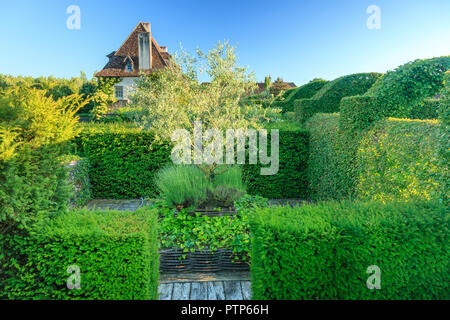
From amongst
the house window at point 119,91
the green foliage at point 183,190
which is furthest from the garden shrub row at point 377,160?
the house window at point 119,91

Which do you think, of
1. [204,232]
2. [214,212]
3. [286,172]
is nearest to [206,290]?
[204,232]

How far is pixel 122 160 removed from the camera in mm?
9383

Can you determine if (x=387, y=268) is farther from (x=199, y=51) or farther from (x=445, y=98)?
(x=199, y=51)

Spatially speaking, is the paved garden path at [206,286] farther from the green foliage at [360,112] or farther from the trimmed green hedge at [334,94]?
the trimmed green hedge at [334,94]

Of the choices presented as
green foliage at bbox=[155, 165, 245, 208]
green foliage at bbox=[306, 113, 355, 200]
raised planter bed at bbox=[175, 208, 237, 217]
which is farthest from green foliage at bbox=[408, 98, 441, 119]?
raised planter bed at bbox=[175, 208, 237, 217]

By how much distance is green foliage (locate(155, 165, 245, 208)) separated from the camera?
5.96 meters

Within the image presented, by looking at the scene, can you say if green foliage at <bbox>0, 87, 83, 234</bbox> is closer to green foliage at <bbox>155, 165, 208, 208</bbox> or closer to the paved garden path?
the paved garden path

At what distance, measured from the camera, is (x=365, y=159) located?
6.06 meters

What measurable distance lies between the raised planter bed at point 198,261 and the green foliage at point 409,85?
441 cm

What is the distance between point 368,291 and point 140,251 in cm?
241

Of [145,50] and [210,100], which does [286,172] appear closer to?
[210,100]
